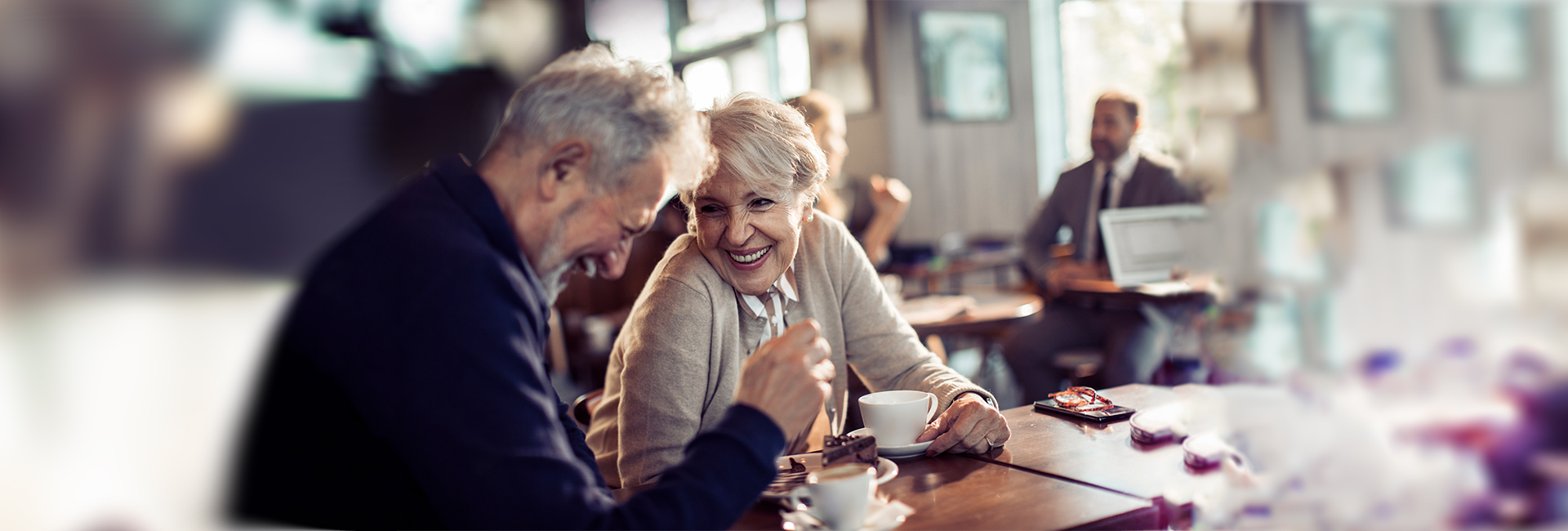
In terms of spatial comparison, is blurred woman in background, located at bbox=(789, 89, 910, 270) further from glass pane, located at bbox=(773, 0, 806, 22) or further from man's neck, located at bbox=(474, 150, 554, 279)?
glass pane, located at bbox=(773, 0, 806, 22)

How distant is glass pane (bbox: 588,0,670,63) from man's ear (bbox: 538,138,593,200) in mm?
5098

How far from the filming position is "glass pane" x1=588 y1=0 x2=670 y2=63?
20.4 feet

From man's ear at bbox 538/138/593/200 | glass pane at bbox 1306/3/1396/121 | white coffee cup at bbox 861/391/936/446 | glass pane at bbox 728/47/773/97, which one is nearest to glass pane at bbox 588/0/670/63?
glass pane at bbox 728/47/773/97

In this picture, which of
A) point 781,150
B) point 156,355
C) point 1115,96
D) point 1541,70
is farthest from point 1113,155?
point 156,355

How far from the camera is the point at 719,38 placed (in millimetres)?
7168

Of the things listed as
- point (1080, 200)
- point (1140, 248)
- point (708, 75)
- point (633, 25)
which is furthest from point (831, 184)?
point (708, 75)

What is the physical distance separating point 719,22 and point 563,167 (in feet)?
20.5

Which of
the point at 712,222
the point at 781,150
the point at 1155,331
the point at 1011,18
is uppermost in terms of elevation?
the point at 1011,18

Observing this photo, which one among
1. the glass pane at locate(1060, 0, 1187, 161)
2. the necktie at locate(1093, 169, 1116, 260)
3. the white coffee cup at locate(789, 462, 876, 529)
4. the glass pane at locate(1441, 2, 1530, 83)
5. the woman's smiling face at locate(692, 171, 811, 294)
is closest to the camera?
the glass pane at locate(1441, 2, 1530, 83)

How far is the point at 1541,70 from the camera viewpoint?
637mm

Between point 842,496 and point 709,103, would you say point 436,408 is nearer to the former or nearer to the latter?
point 842,496

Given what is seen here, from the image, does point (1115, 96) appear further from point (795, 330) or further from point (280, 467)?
point (280, 467)

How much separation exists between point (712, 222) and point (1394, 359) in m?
1.10

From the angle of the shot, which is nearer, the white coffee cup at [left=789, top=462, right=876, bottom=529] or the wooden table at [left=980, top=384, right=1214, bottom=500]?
the white coffee cup at [left=789, top=462, right=876, bottom=529]
